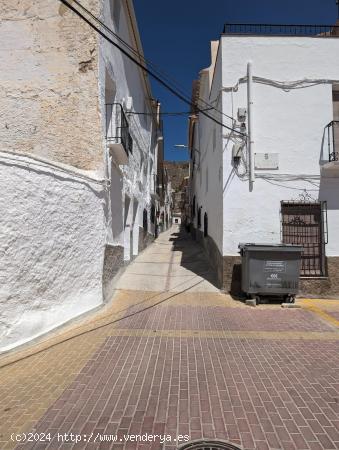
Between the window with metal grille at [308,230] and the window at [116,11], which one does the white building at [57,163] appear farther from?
the window with metal grille at [308,230]

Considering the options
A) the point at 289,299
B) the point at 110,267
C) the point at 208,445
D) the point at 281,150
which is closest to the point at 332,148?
the point at 281,150

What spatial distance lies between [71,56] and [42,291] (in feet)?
17.0

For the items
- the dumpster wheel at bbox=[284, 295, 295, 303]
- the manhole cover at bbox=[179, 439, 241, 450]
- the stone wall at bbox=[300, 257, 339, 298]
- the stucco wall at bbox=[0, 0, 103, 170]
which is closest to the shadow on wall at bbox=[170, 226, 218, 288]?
the dumpster wheel at bbox=[284, 295, 295, 303]

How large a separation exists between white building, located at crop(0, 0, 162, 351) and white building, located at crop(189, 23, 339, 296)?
265 centimetres

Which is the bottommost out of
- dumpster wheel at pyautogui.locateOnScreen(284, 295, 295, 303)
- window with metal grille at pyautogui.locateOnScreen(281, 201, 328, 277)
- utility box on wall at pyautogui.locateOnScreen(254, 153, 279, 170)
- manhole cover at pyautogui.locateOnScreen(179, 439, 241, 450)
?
manhole cover at pyautogui.locateOnScreen(179, 439, 241, 450)

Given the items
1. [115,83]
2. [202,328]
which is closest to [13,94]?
[115,83]

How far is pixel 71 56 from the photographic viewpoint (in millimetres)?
7539

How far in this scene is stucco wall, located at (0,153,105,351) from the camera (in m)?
4.92

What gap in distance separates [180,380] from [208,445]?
1.17 metres

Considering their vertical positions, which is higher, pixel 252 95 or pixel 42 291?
pixel 252 95

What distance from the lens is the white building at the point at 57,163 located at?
509cm

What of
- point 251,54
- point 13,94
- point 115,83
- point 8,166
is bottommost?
point 8,166

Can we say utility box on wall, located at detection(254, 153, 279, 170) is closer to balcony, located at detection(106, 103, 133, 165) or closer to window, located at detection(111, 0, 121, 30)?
balcony, located at detection(106, 103, 133, 165)

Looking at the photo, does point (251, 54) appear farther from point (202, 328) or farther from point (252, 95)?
point (202, 328)
